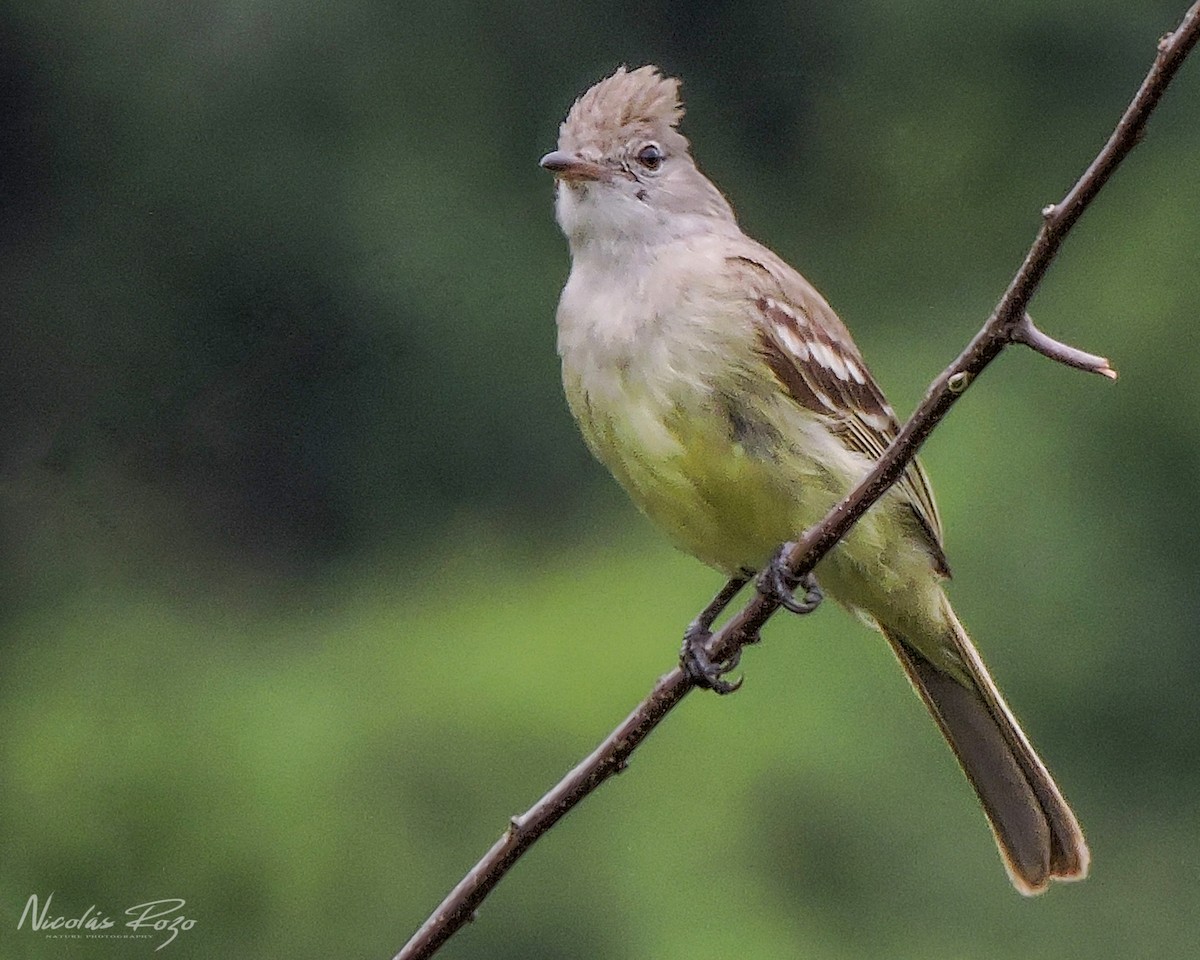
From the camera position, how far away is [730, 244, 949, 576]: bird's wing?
3311 millimetres

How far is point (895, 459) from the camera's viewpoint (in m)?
2.17

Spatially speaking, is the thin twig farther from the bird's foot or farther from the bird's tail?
the bird's tail

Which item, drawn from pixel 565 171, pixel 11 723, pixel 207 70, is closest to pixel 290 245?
pixel 207 70

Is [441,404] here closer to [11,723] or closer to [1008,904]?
[11,723]

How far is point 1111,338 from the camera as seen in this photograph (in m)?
8.78

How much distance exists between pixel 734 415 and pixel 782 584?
47cm

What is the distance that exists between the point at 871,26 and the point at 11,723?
5.76 metres

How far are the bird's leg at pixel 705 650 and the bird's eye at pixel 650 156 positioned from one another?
851 mm

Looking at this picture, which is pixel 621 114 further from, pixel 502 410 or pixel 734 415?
pixel 502 410

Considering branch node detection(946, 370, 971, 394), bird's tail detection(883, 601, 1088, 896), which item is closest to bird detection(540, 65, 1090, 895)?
bird's tail detection(883, 601, 1088, 896)

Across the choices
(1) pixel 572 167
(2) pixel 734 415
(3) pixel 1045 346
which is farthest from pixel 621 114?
(3) pixel 1045 346

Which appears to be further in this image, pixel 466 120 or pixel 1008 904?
pixel 466 120

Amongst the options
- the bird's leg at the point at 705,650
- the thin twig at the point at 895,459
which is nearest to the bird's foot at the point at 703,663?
the bird's leg at the point at 705,650

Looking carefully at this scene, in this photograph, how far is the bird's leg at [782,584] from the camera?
268 centimetres
